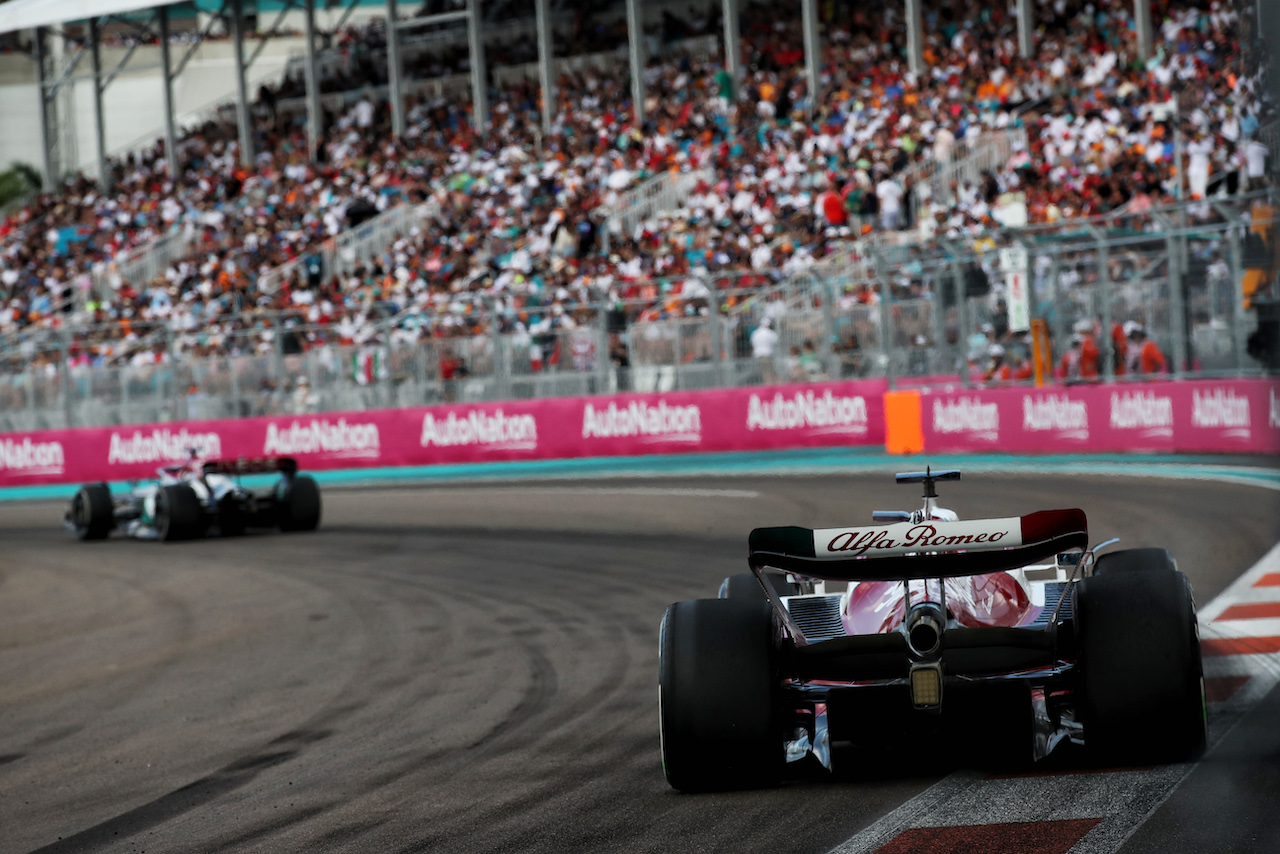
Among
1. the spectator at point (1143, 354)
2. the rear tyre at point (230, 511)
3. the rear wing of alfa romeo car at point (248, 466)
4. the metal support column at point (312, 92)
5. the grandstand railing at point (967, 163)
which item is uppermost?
the metal support column at point (312, 92)

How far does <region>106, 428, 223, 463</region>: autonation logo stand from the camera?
980 inches

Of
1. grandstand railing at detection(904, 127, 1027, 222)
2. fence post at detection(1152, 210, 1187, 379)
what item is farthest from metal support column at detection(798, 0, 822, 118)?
fence post at detection(1152, 210, 1187, 379)

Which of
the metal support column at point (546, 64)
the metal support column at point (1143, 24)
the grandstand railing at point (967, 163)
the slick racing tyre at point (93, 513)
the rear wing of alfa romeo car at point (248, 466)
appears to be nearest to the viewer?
the rear wing of alfa romeo car at point (248, 466)

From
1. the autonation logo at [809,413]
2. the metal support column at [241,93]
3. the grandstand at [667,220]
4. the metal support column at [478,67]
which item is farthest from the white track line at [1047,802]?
the metal support column at [241,93]

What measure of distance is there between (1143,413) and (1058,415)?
3.80 feet

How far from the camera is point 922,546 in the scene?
4566mm

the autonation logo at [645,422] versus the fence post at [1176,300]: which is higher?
the fence post at [1176,300]

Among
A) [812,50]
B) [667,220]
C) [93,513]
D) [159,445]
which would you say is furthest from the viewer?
[812,50]

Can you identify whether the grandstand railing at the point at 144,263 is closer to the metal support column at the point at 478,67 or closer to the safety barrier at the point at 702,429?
the metal support column at the point at 478,67

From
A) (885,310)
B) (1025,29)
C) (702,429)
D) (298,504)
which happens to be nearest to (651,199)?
(702,429)

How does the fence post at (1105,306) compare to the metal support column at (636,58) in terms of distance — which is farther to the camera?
the metal support column at (636,58)

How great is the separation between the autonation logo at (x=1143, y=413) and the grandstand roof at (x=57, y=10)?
27.7m

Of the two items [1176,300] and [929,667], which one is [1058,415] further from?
[929,667]

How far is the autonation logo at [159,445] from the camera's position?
81.7 ft
